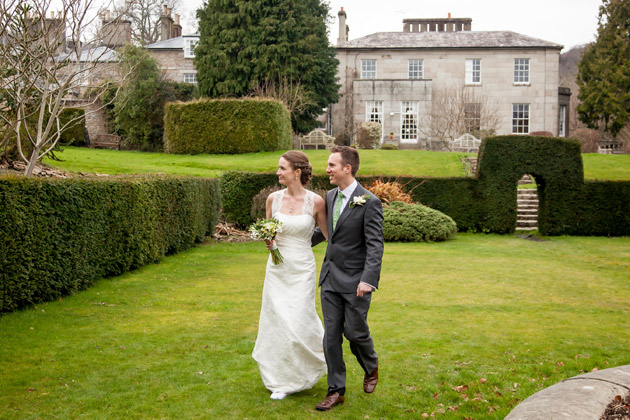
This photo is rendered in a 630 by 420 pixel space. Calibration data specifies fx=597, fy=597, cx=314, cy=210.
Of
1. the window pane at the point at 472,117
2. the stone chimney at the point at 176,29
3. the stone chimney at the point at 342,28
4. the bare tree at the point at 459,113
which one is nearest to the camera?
the bare tree at the point at 459,113

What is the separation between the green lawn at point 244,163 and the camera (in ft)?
81.3

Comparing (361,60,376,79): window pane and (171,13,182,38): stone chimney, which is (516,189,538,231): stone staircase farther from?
(171,13,182,38): stone chimney

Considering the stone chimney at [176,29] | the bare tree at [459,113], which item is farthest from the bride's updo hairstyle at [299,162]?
the stone chimney at [176,29]

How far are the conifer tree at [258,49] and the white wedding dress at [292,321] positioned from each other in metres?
32.1

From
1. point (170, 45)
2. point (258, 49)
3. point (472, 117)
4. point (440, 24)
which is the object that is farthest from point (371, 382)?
point (440, 24)

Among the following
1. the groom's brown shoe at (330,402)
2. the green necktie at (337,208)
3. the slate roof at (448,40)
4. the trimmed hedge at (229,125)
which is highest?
the slate roof at (448,40)

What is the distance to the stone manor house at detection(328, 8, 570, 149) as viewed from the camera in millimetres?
41719

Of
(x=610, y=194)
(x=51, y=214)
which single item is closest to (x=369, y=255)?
(x=51, y=214)

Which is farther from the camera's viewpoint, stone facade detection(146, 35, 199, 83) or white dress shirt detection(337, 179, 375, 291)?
stone facade detection(146, 35, 199, 83)

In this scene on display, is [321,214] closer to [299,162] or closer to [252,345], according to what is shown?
[299,162]

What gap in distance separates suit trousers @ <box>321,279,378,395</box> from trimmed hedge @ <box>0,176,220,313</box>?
16.3 feet

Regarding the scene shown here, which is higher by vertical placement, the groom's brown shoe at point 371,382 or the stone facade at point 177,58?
the stone facade at point 177,58

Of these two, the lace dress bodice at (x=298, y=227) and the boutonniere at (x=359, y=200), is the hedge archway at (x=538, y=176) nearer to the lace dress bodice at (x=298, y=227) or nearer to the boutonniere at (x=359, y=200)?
the lace dress bodice at (x=298, y=227)

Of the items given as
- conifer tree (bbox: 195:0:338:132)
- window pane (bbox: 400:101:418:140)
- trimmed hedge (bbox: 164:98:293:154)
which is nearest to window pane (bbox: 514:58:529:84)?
window pane (bbox: 400:101:418:140)
